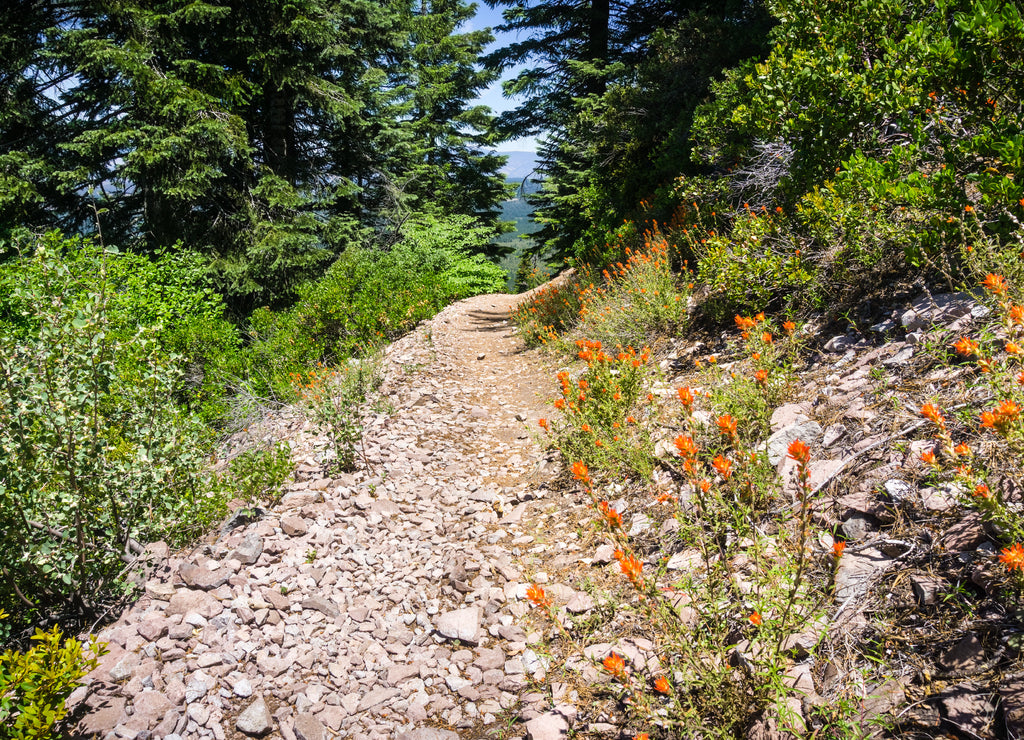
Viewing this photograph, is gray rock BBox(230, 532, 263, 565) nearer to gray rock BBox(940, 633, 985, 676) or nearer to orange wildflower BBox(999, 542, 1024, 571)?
gray rock BBox(940, 633, 985, 676)

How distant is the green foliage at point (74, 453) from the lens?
3193 mm

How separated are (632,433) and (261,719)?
3.32m

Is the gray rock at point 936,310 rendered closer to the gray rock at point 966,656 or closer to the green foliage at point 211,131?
the gray rock at point 966,656

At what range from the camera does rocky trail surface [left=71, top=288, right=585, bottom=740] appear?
2783mm

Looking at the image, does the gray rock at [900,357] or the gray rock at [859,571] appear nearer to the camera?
the gray rock at [859,571]

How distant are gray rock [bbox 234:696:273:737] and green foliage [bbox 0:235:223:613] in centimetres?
147

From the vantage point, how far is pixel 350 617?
3.52m

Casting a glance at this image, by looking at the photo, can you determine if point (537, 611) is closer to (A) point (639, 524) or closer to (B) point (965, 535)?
(A) point (639, 524)

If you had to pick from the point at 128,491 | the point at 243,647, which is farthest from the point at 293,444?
the point at 243,647

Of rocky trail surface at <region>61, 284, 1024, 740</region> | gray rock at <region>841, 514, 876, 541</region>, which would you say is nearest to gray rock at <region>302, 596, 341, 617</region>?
rocky trail surface at <region>61, 284, 1024, 740</region>

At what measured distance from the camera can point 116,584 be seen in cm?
346

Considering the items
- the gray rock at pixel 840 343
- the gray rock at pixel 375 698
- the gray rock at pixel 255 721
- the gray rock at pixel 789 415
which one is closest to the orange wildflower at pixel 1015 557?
the gray rock at pixel 789 415

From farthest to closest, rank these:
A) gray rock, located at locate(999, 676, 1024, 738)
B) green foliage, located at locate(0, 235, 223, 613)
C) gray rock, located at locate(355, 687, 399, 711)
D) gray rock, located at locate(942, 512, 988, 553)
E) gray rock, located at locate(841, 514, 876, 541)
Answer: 1. green foliage, located at locate(0, 235, 223, 613)
2. gray rock, located at locate(355, 687, 399, 711)
3. gray rock, located at locate(841, 514, 876, 541)
4. gray rock, located at locate(942, 512, 988, 553)
5. gray rock, located at locate(999, 676, 1024, 738)

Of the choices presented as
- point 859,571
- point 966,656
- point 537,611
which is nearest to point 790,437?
point 859,571
